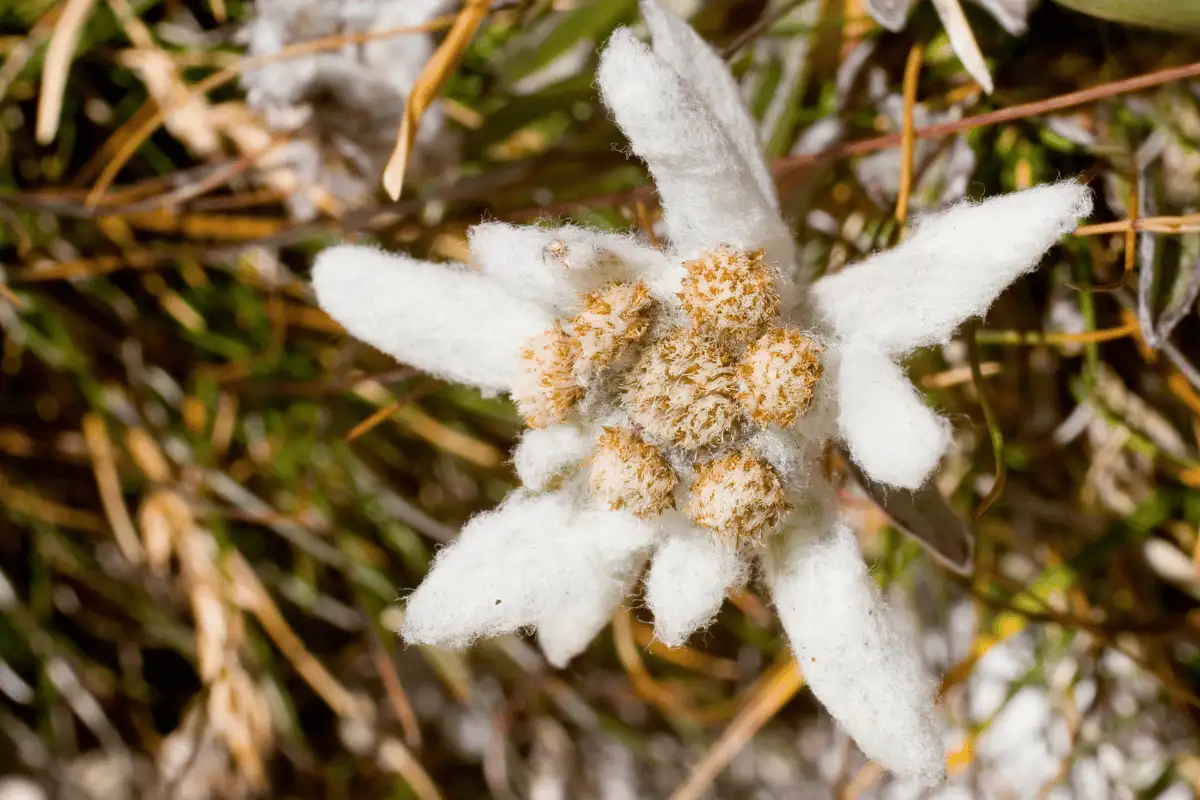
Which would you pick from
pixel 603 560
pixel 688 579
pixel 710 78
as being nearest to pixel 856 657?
pixel 688 579

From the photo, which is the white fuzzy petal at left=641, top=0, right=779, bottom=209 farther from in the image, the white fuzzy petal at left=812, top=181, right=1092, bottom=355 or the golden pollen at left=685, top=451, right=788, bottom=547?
the golden pollen at left=685, top=451, right=788, bottom=547

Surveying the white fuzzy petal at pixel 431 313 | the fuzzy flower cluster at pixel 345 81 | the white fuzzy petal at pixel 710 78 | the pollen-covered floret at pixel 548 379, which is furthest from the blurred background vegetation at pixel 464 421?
the pollen-covered floret at pixel 548 379

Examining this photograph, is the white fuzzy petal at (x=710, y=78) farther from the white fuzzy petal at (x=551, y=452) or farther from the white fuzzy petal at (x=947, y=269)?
the white fuzzy petal at (x=551, y=452)

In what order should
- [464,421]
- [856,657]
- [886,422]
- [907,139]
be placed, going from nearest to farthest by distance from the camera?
1. [886,422]
2. [856,657]
3. [907,139]
4. [464,421]

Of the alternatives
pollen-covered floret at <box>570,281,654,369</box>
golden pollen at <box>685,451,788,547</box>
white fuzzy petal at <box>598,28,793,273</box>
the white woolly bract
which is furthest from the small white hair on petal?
white fuzzy petal at <box>598,28,793,273</box>

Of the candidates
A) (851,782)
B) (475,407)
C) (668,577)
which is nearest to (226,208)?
(475,407)

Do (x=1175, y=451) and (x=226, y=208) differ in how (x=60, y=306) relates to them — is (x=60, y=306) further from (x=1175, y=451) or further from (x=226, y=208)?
(x=1175, y=451)

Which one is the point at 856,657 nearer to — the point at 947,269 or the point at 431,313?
the point at 947,269
